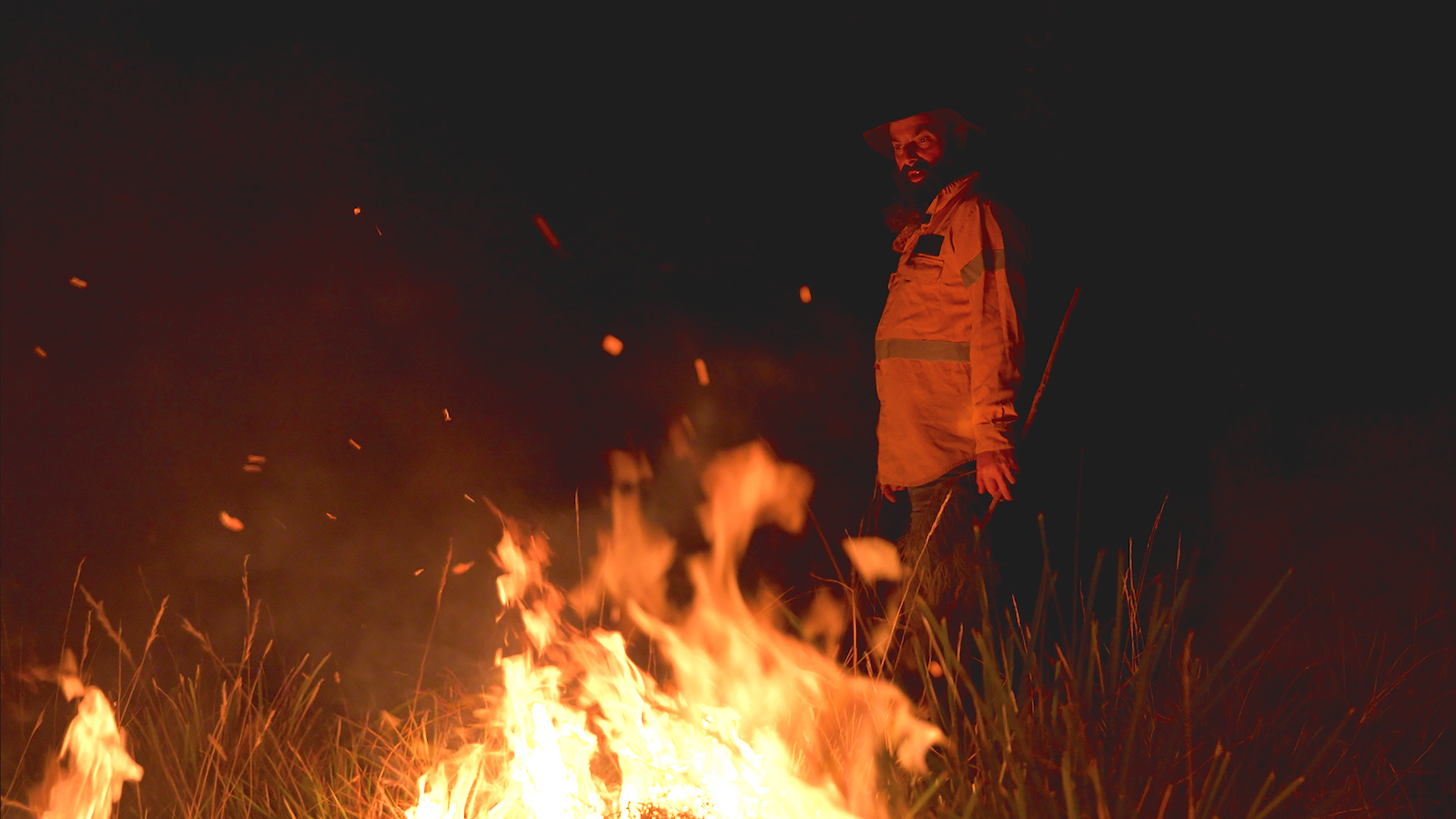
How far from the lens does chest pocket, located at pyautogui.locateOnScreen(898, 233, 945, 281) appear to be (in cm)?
239

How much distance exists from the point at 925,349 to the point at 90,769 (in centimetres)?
219

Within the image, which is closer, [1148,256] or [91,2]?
[91,2]

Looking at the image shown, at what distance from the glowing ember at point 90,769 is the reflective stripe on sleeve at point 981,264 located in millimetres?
2233

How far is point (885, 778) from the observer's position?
71.3 inches

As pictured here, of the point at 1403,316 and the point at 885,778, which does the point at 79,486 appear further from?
the point at 1403,316

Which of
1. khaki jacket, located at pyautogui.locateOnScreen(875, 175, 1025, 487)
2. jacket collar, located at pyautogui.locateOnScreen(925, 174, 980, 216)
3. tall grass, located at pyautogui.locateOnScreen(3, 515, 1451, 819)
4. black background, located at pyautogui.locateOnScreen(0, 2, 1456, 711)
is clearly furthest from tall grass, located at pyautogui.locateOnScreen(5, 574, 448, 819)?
jacket collar, located at pyautogui.locateOnScreen(925, 174, 980, 216)

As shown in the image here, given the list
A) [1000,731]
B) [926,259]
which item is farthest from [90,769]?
[926,259]

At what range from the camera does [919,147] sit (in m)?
2.53

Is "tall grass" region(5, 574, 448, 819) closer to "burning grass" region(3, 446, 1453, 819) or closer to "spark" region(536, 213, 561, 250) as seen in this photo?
"burning grass" region(3, 446, 1453, 819)

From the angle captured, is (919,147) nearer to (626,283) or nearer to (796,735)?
(626,283)

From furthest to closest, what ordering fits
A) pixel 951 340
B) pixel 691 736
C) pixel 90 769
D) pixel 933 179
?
1. pixel 933 179
2. pixel 951 340
3. pixel 90 769
4. pixel 691 736

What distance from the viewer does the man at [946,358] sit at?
7.37 feet

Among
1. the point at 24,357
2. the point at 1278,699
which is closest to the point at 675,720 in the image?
the point at 1278,699

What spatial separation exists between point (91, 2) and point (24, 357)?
1.07 metres
